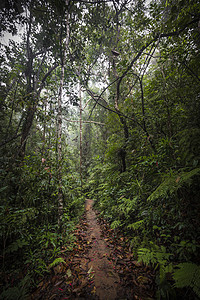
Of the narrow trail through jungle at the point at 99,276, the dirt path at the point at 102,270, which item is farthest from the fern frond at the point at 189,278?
the dirt path at the point at 102,270

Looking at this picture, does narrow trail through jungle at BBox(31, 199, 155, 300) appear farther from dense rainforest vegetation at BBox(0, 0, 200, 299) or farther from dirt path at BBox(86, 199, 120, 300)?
dense rainforest vegetation at BBox(0, 0, 200, 299)

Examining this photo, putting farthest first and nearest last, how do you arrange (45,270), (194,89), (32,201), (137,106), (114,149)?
1. (114,149)
2. (137,106)
3. (32,201)
4. (194,89)
5. (45,270)

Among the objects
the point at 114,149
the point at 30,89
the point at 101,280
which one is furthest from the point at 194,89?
the point at 30,89

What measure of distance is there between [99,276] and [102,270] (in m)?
0.17

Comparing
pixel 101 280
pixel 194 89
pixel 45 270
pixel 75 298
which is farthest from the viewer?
pixel 194 89

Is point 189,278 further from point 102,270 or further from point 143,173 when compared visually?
point 143,173

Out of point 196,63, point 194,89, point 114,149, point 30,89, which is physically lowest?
point 114,149

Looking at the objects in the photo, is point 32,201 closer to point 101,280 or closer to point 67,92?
point 101,280

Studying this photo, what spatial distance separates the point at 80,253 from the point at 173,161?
319 centimetres

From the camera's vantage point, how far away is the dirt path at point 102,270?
1.91 metres

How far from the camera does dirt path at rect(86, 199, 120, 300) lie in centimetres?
191

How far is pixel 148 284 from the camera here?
1.93 meters

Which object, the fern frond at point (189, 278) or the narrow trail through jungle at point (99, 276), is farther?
the narrow trail through jungle at point (99, 276)

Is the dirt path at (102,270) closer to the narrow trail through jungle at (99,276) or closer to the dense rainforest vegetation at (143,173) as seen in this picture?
the narrow trail through jungle at (99,276)
